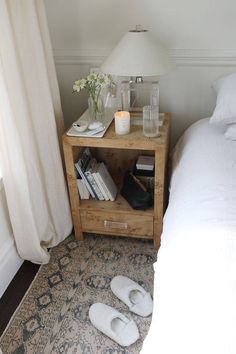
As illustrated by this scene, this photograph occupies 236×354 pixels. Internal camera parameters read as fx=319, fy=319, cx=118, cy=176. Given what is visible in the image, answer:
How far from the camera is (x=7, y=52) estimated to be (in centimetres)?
123

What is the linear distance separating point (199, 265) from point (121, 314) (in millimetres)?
712

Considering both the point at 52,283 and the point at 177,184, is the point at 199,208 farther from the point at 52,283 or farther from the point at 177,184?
the point at 52,283

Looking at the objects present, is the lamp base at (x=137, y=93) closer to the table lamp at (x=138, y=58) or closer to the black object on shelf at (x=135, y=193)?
the table lamp at (x=138, y=58)

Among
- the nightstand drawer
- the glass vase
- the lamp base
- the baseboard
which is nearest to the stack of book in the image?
the nightstand drawer

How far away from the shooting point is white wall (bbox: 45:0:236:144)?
5.32 feet

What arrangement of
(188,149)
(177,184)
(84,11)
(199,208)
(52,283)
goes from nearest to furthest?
(199,208) < (177,184) < (188,149) < (52,283) < (84,11)

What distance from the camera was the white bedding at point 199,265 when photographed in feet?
2.29

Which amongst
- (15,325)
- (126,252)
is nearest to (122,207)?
(126,252)

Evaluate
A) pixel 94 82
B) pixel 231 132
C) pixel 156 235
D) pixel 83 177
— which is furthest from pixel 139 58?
pixel 156 235

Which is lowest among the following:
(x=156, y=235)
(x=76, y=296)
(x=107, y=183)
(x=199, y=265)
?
(x=76, y=296)

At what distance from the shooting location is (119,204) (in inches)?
68.8

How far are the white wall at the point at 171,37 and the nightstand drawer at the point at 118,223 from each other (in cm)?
65

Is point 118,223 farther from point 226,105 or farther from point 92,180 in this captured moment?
point 226,105

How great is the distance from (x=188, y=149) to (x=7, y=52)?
0.88 m
